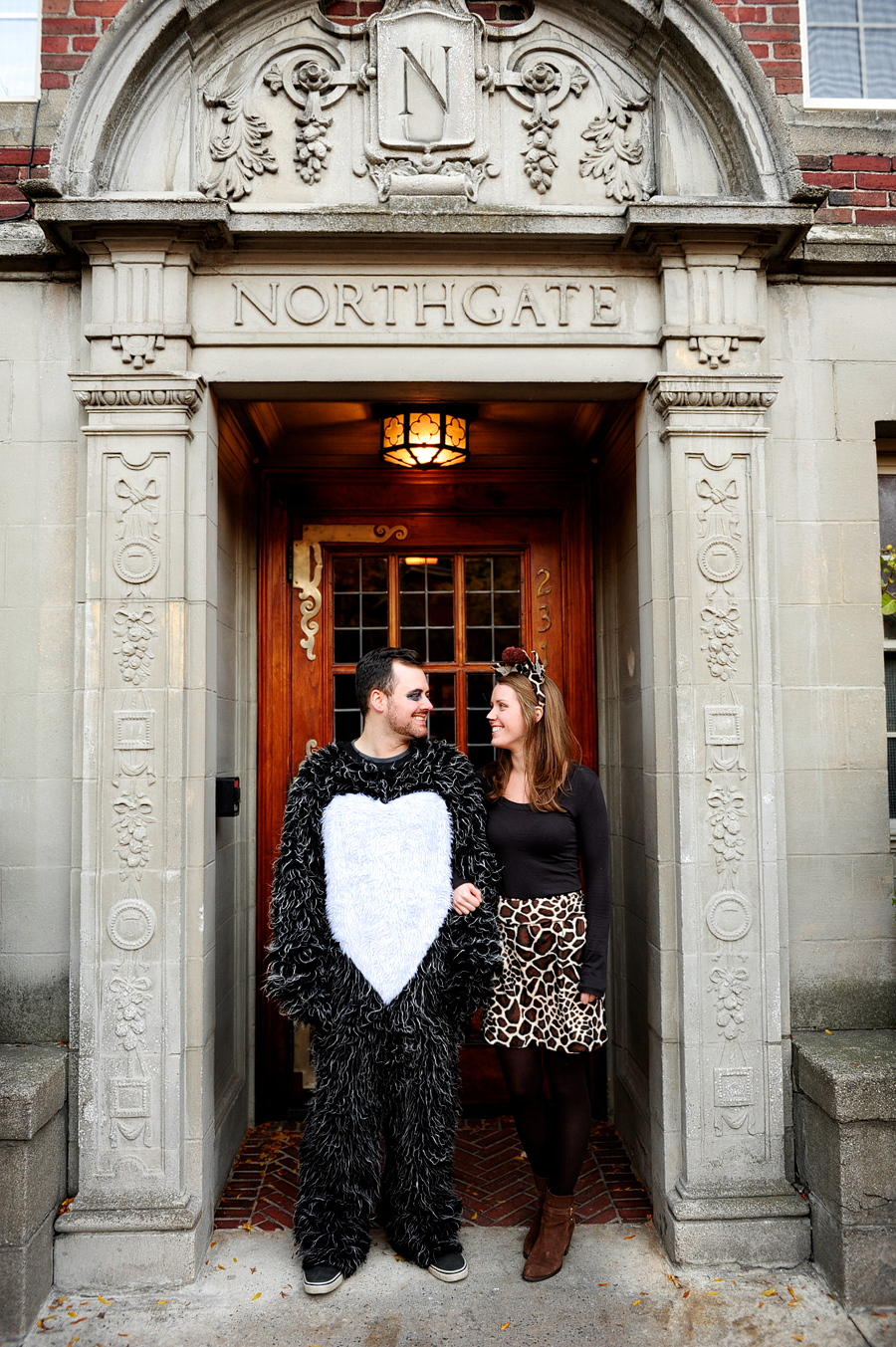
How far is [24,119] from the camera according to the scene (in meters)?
3.52

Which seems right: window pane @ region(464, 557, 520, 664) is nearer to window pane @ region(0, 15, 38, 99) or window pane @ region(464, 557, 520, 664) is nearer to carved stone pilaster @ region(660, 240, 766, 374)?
carved stone pilaster @ region(660, 240, 766, 374)

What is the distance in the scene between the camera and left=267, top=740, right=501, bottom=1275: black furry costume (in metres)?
3.05

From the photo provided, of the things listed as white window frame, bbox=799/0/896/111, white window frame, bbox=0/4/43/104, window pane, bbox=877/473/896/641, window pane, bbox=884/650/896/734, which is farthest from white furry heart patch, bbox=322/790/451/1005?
white window frame, bbox=799/0/896/111

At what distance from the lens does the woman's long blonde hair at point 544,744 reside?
321cm

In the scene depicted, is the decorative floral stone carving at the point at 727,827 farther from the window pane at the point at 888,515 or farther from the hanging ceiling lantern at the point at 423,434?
the hanging ceiling lantern at the point at 423,434

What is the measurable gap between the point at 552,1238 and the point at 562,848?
1.37 meters

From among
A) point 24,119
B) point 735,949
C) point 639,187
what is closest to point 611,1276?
point 735,949

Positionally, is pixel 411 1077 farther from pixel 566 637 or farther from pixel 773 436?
pixel 773 436

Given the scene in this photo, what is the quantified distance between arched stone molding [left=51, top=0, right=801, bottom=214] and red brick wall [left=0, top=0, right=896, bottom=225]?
0.18m

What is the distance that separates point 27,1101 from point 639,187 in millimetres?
3995

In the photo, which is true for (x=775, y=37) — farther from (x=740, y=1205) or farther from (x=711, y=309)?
(x=740, y=1205)

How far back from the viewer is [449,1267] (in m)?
3.05

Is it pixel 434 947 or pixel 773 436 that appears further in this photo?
pixel 773 436

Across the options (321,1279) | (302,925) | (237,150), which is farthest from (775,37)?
(321,1279)
